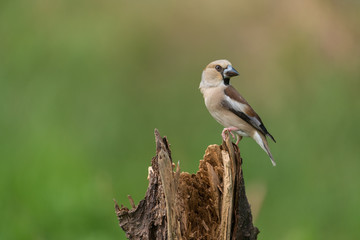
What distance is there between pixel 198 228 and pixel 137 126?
434 centimetres

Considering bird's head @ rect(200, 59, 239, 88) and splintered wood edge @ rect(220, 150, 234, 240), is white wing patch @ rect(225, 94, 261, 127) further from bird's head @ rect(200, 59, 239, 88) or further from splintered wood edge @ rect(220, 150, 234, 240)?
splintered wood edge @ rect(220, 150, 234, 240)

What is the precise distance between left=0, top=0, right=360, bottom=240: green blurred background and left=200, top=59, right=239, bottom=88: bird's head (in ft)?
4.43

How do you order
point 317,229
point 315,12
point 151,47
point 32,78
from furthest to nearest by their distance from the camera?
point 151,47, point 32,78, point 315,12, point 317,229

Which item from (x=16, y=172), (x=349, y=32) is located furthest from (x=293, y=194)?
(x=16, y=172)

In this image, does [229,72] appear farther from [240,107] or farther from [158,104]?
[158,104]

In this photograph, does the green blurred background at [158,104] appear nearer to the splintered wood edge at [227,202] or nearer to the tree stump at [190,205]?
the tree stump at [190,205]

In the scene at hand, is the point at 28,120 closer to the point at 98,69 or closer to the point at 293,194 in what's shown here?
the point at 98,69

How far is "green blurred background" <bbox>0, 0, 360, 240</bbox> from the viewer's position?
23.4ft

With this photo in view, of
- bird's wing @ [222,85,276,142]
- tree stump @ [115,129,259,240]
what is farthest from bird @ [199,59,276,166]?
tree stump @ [115,129,259,240]

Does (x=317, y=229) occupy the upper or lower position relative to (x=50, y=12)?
lower

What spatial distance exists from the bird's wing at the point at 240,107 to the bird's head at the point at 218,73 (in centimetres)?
10

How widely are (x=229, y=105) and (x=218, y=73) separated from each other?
0.28 m

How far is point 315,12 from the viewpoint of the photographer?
852 centimetres

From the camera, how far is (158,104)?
929cm
